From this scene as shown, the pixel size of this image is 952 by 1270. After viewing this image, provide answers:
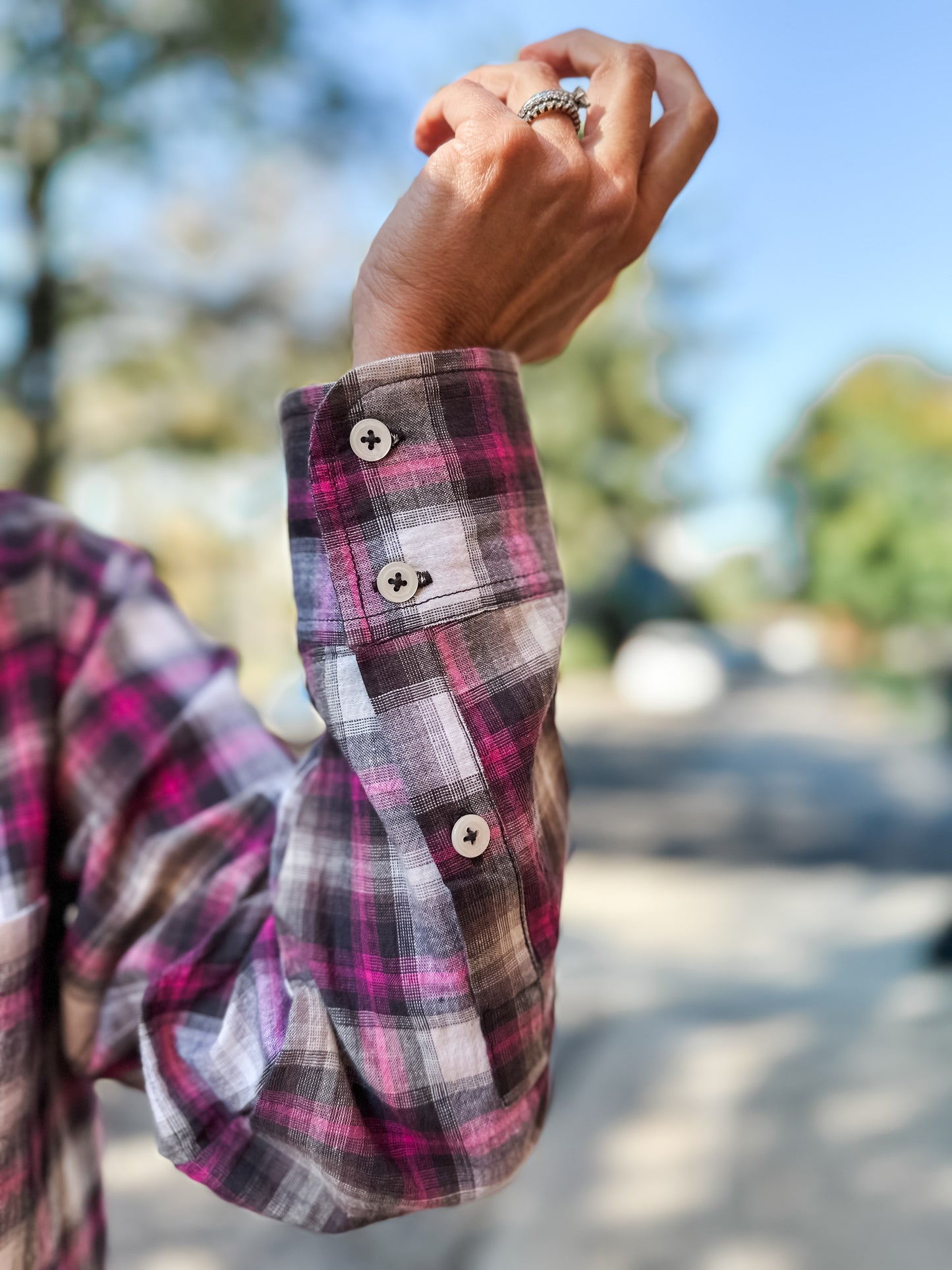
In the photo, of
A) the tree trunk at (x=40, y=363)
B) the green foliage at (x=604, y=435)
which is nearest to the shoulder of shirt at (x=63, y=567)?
the tree trunk at (x=40, y=363)

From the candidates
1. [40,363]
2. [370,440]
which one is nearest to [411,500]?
[370,440]

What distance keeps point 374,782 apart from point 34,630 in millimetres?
274

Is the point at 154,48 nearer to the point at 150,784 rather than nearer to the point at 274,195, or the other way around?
the point at 274,195

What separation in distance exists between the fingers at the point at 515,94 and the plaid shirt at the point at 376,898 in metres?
0.10

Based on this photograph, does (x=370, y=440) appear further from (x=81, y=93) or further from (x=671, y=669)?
(x=671, y=669)

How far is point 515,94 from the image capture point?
42cm

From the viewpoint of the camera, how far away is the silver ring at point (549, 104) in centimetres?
41

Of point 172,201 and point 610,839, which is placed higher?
point 172,201

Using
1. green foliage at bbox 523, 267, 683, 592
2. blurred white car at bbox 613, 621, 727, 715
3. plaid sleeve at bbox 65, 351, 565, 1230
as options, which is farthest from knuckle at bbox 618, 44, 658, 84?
green foliage at bbox 523, 267, 683, 592

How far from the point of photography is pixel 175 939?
0.52 metres

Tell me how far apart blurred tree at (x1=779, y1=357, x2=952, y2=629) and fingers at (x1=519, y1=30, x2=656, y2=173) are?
9.57 ft

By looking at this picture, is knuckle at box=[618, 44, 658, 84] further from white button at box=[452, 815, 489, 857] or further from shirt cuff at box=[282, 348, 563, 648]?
white button at box=[452, 815, 489, 857]

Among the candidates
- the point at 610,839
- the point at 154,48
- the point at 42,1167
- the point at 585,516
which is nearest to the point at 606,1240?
the point at 42,1167

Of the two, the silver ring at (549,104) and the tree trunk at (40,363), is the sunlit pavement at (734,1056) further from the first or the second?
the tree trunk at (40,363)
